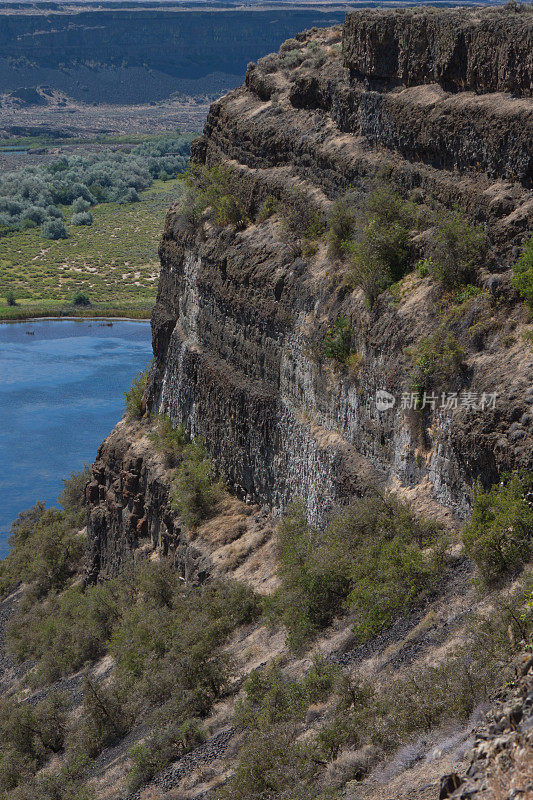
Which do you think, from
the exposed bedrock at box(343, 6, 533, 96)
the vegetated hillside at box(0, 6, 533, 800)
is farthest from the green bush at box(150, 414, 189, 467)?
the exposed bedrock at box(343, 6, 533, 96)

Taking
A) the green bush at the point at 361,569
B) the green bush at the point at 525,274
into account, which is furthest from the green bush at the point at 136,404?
the green bush at the point at 525,274

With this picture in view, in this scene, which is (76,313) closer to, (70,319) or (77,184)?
(70,319)

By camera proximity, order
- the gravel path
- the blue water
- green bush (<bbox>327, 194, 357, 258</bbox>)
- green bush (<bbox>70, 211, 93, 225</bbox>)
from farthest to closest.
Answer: green bush (<bbox>70, 211, 93, 225</bbox>), the blue water, green bush (<bbox>327, 194, 357, 258</bbox>), the gravel path

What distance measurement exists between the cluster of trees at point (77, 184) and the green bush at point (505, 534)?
366ft

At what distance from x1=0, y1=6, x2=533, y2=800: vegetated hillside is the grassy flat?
54189 mm

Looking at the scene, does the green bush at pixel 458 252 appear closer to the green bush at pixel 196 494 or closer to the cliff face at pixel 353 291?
the cliff face at pixel 353 291

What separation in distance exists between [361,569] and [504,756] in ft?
25.9

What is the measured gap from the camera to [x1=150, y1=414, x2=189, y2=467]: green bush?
3050 cm

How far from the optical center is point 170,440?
30.9 meters

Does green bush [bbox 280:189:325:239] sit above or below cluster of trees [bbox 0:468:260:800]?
above

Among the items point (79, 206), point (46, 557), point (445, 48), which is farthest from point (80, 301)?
point (445, 48)

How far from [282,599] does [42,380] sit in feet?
155

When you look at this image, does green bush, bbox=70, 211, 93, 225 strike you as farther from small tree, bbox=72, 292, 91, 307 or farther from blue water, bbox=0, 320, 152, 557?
blue water, bbox=0, 320, 152, 557

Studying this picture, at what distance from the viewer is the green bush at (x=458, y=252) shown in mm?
17844
